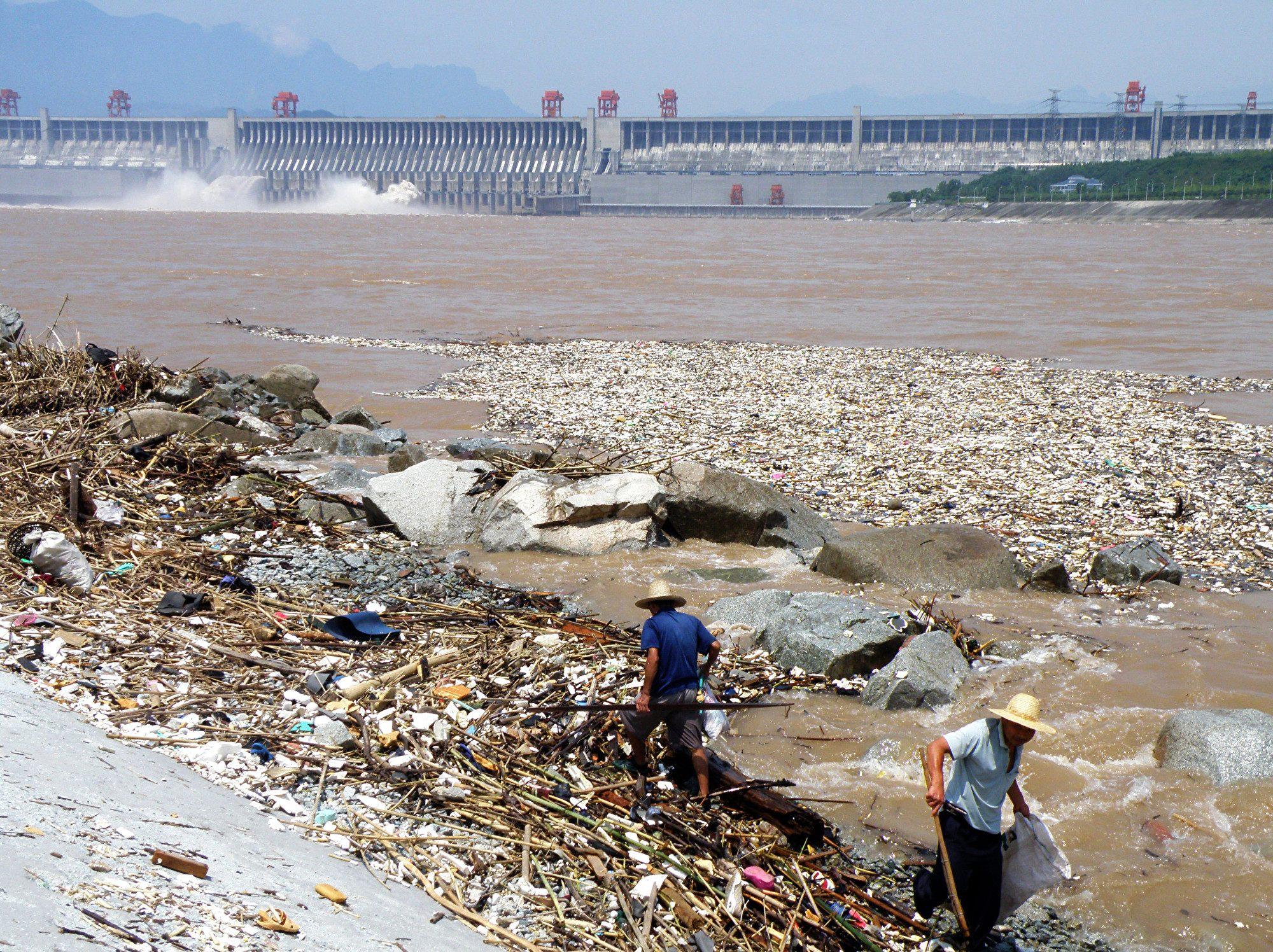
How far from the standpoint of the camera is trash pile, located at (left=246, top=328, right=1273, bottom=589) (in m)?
9.45

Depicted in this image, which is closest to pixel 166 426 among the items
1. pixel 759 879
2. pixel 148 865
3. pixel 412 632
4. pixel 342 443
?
pixel 342 443

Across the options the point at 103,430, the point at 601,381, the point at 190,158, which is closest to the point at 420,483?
the point at 103,430

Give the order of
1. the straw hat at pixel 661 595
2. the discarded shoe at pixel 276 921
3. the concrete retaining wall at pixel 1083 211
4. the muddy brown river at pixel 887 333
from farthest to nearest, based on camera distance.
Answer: the concrete retaining wall at pixel 1083 211 < the muddy brown river at pixel 887 333 < the straw hat at pixel 661 595 < the discarded shoe at pixel 276 921

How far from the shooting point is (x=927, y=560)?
26.2 feet

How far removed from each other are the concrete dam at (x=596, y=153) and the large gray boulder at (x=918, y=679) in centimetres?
9218

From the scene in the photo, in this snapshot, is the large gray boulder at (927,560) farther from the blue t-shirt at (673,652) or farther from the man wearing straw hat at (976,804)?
the man wearing straw hat at (976,804)

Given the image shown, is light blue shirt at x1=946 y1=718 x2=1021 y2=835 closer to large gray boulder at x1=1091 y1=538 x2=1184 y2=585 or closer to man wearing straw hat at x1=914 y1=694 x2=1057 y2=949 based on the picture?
man wearing straw hat at x1=914 y1=694 x2=1057 y2=949

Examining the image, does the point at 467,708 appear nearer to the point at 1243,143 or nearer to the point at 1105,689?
the point at 1105,689

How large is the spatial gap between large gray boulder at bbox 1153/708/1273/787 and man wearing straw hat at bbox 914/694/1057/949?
203 cm

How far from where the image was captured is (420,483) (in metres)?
8.83

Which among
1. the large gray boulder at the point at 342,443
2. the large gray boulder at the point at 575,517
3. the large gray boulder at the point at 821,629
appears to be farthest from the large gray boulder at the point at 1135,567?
the large gray boulder at the point at 342,443

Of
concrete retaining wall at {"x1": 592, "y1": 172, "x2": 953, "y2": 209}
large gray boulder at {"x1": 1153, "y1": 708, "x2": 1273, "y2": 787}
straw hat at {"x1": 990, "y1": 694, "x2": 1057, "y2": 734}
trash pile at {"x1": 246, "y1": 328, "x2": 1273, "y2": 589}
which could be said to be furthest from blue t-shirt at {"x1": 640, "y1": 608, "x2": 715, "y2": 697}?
concrete retaining wall at {"x1": 592, "y1": 172, "x2": 953, "y2": 209}

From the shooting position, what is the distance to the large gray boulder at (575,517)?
8438mm

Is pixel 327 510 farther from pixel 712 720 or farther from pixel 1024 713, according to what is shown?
pixel 1024 713
